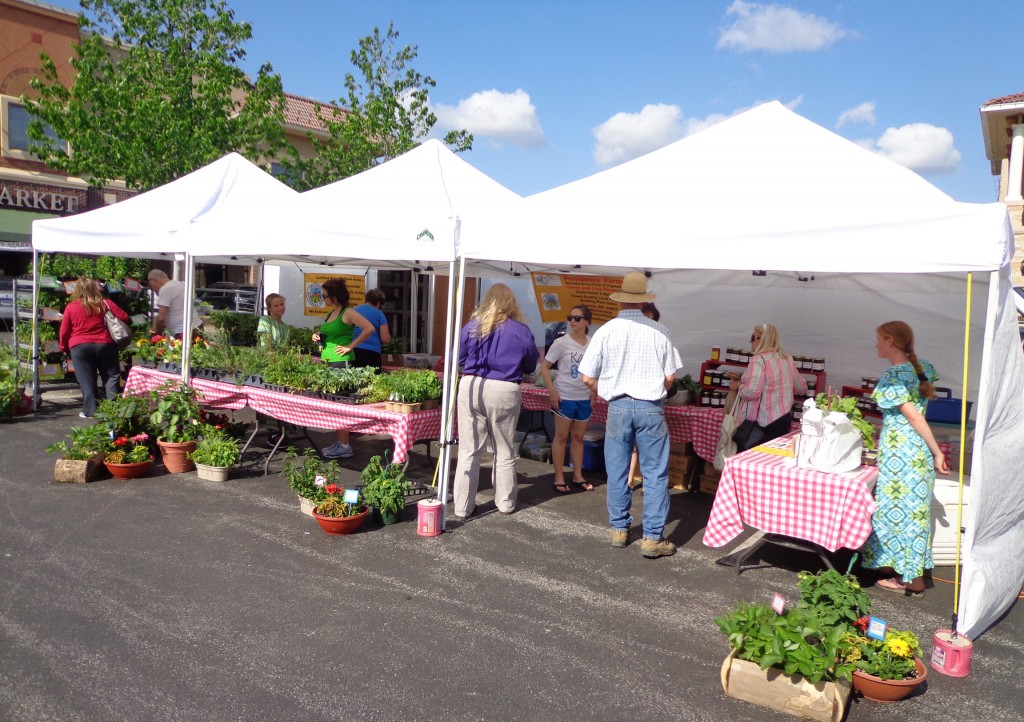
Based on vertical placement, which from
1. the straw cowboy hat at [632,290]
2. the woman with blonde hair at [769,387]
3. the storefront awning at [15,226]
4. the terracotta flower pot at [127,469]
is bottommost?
the terracotta flower pot at [127,469]

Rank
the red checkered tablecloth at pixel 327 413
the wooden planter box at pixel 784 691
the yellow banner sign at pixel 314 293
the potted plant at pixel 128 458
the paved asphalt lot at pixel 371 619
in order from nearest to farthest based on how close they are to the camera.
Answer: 1. the wooden planter box at pixel 784 691
2. the paved asphalt lot at pixel 371 619
3. the red checkered tablecloth at pixel 327 413
4. the potted plant at pixel 128 458
5. the yellow banner sign at pixel 314 293

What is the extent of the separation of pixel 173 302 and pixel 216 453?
3.43 meters

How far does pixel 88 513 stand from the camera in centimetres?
560

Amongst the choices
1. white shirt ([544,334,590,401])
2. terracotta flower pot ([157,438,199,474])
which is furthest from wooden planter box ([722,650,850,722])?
terracotta flower pot ([157,438,199,474])

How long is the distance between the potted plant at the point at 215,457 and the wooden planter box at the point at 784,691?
Result: 4.70 meters

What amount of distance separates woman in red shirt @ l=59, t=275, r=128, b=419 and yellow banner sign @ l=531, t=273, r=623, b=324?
5.38 m

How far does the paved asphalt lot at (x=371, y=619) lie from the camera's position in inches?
129

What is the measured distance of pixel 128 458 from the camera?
21.5 ft

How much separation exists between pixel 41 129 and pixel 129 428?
1013 cm

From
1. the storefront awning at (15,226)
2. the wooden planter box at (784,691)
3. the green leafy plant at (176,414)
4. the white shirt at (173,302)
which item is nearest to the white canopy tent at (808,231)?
the wooden planter box at (784,691)

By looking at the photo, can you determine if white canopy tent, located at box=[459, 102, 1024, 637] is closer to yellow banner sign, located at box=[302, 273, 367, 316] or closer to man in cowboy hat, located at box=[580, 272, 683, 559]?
man in cowboy hat, located at box=[580, 272, 683, 559]

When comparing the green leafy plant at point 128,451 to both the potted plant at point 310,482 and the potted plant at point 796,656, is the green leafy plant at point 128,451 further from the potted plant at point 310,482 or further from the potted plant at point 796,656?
the potted plant at point 796,656

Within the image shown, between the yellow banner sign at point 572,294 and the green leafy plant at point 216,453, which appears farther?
the yellow banner sign at point 572,294

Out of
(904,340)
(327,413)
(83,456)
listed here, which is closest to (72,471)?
(83,456)
